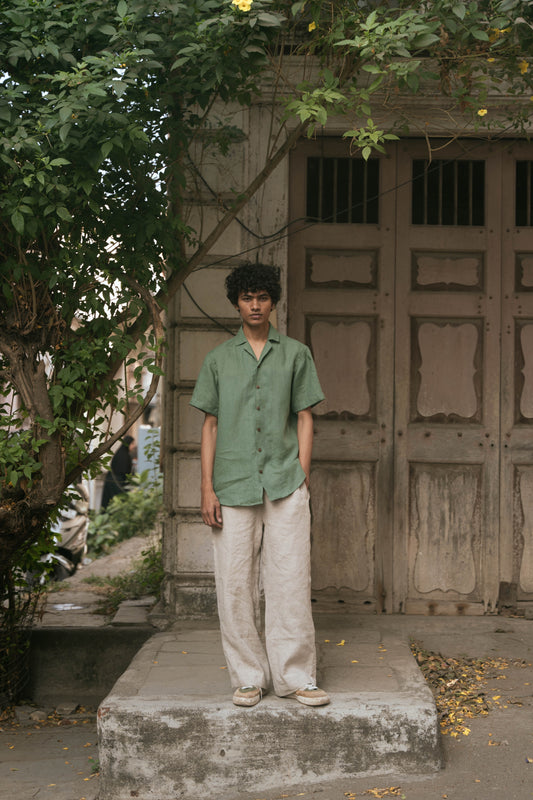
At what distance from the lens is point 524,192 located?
589cm

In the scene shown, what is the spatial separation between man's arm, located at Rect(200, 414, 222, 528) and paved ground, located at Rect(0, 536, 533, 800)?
0.84 m

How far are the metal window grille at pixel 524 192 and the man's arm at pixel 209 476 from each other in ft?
9.63

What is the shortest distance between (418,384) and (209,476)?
7.53 ft

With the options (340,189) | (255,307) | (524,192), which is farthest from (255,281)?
(524,192)

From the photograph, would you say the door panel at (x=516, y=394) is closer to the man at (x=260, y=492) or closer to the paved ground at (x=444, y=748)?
the paved ground at (x=444, y=748)

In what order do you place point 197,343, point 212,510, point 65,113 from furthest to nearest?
point 197,343 → point 212,510 → point 65,113

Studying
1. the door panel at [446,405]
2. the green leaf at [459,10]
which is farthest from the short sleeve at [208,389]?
the door panel at [446,405]

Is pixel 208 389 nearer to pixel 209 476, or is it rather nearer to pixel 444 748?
pixel 209 476

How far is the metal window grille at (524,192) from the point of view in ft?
19.3

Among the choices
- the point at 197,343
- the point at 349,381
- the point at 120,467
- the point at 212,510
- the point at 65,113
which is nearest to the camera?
the point at 65,113

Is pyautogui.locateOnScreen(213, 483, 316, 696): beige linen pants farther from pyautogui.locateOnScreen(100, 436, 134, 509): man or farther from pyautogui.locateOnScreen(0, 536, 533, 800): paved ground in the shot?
pyautogui.locateOnScreen(100, 436, 134, 509): man

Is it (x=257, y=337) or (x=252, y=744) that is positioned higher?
(x=257, y=337)

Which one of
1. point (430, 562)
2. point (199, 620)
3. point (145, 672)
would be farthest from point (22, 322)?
point (430, 562)

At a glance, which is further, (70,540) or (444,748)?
(70,540)
